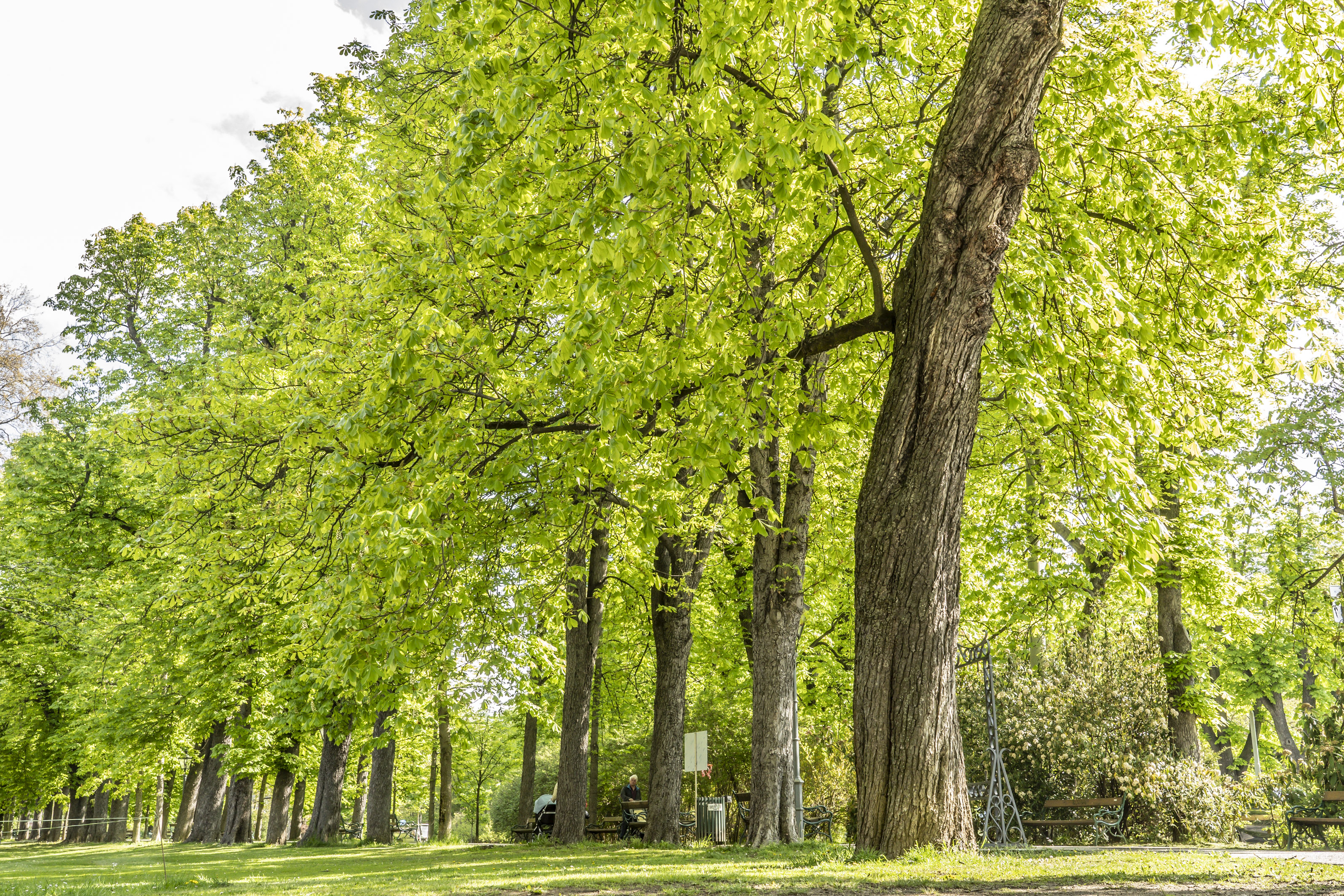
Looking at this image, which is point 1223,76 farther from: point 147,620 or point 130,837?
point 130,837

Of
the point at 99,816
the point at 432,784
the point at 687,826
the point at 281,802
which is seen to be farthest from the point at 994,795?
the point at 99,816

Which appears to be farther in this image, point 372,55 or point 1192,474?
point 372,55

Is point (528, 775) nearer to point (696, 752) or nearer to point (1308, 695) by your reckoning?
point (696, 752)

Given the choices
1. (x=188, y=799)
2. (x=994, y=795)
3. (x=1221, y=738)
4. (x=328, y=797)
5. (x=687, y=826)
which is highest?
(x=994, y=795)

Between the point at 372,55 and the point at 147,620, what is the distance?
1105 cm

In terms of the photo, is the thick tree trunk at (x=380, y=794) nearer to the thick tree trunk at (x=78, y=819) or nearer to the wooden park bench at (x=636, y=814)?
the wooden park bench at (x=636, y=814)

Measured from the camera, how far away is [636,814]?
824 inches

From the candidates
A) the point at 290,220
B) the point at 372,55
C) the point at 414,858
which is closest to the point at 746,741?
the point at 414,858

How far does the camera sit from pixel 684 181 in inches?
226

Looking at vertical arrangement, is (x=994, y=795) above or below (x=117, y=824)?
above

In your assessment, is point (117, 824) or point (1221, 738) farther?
point (117, 824)

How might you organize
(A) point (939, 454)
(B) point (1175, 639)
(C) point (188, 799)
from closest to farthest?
(A) point (939, 454) < (B) point (1175, 639) < (C) point (188, 799)

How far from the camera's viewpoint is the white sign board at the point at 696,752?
16.2 m

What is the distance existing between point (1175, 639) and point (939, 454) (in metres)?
14.7
